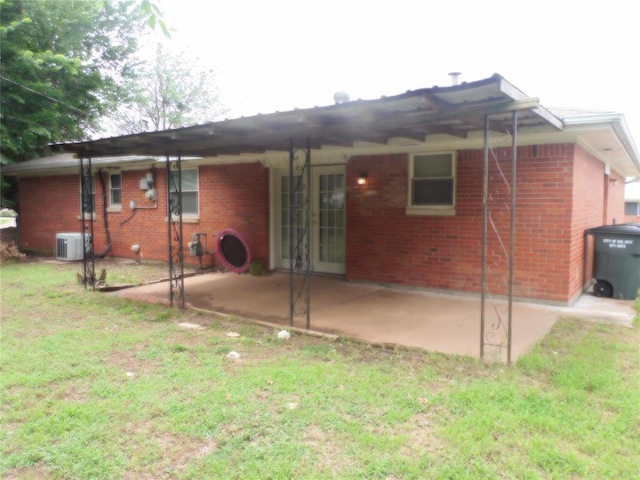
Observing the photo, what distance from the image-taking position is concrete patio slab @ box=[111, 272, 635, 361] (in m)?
5.08

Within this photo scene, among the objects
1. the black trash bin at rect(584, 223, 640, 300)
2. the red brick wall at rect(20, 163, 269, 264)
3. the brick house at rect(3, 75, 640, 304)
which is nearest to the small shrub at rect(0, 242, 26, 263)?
the red brick wall at rect(20, 163, 269, 264)

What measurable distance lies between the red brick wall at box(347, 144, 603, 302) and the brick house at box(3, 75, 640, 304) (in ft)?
0.06

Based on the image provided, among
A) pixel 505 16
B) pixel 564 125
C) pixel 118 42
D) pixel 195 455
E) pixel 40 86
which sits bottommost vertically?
pixel 195 455

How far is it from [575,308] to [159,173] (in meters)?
9.52

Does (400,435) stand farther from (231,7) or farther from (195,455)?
(231,7)

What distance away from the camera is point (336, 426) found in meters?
3.11

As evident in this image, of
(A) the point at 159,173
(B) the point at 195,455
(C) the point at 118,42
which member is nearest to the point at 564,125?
(B) the point at 195,455

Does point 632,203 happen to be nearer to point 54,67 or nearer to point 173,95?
point 54,67

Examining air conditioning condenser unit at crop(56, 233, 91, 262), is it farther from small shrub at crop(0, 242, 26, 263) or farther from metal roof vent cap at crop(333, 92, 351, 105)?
metal roof vent cap at crop(333, 92, 351, 105)

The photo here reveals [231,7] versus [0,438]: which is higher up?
[231,7]

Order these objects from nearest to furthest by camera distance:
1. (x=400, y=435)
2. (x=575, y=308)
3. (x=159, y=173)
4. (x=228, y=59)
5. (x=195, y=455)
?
1. (x=195, y=455)
2. (x=400, y=435)
3. (x=575, y=308)
4. (x=159, y=173)
5. (x=228, y=59)

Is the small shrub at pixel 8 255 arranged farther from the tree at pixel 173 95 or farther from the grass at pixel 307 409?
the tree at pixel 173 95

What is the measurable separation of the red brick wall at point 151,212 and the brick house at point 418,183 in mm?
45

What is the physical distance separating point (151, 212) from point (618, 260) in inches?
399
